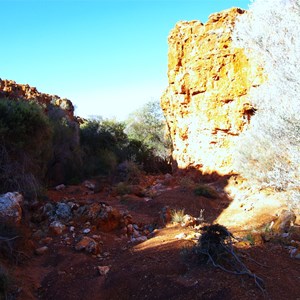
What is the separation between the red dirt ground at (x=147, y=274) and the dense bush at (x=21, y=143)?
240 centimetres

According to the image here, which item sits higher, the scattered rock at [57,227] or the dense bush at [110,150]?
the dense bush at [110,150]

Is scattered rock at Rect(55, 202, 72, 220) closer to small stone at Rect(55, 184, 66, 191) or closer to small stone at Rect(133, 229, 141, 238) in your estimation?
small stone at Rect(133, 229, 141, 238)

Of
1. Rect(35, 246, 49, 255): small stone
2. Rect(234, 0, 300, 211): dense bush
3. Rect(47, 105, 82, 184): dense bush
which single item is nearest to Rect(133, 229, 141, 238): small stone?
Rect(35, 246, 49, 255): small stone

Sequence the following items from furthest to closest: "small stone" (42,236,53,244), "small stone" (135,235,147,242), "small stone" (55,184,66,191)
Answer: "small stone" (55,184,66,191), "small stone" (135,235,147,242), "small stone" (42,236,53,244)

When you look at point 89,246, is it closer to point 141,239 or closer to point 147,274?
point 141,239

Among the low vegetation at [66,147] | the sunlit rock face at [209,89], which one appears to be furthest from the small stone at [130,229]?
the sunlit rock face at [209,89]

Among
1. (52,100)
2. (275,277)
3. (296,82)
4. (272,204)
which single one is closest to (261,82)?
(272,204)

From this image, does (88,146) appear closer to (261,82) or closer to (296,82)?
(261,82)

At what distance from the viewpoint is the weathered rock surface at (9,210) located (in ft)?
18.2

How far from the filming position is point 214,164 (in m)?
13.0

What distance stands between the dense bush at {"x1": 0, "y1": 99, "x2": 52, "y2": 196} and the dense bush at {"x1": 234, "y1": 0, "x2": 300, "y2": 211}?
5.70 meters

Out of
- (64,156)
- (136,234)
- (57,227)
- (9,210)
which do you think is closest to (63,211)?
(57,227)

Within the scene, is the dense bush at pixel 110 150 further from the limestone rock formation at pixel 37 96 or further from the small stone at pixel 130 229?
the small stone at pixel 130 229

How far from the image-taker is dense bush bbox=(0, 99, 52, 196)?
7938 mm
